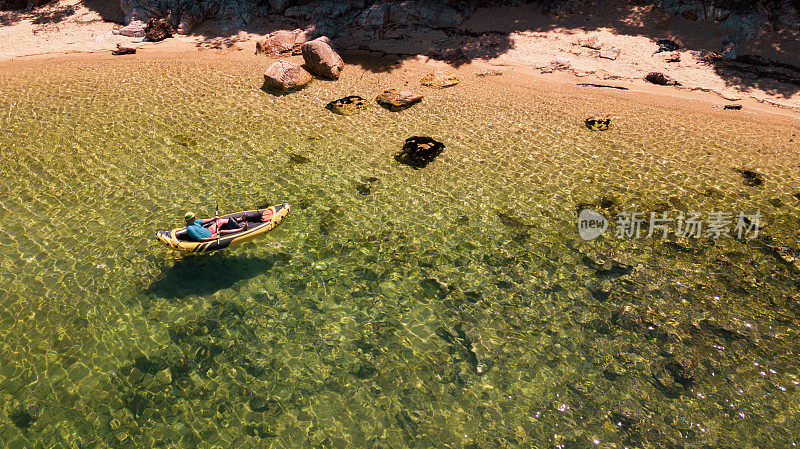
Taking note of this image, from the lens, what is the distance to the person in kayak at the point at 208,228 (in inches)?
468

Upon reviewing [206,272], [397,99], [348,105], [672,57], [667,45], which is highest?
[667,45]

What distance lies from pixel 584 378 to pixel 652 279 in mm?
4477

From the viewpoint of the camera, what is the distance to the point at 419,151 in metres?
17.9

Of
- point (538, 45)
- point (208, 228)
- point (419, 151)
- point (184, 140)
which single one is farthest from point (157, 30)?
point (538, 45)

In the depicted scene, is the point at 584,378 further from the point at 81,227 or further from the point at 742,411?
the point at 81,227

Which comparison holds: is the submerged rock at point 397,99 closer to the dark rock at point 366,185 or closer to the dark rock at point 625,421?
the dark rock at point 366,185

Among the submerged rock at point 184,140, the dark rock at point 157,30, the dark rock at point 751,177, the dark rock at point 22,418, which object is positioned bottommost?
the dark rock at point 22,418

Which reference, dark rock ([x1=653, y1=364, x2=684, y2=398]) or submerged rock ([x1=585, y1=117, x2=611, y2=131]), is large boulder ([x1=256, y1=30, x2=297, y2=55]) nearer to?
submerged rock ([x1=585, y1=117, x2=611, y2=131])

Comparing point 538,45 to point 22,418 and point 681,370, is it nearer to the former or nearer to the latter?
point 681,370

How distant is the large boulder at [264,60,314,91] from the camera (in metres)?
22.7

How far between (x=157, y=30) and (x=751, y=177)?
34.9 meters

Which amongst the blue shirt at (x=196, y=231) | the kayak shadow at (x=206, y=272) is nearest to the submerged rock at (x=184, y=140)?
the kayak shadow at (x=206, y=272)

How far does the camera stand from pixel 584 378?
979 centimetres

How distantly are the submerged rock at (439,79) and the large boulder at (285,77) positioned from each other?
6.86 meters
